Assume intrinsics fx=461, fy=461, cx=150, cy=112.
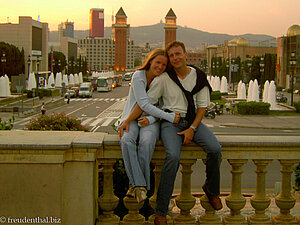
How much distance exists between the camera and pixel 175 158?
4.75 metres

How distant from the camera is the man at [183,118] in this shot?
484 cm

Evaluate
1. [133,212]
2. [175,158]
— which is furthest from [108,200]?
[175,158]

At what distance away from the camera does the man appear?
191 inches

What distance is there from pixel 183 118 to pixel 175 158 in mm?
626

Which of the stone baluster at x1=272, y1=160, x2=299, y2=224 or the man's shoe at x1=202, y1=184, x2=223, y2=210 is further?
the stone baluster at x1=272, y1=160, x2=299, y2=224

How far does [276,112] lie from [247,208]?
34.7m

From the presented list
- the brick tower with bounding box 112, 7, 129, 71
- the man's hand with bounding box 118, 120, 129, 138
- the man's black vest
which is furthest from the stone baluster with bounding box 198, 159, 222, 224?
the brick tower with bounding box 112, 7, 129, 71

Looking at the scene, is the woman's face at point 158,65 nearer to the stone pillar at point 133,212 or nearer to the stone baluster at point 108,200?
the stone baluster at point 108,200

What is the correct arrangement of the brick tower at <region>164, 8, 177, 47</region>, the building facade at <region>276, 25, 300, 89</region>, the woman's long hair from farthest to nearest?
the brick tower at <region>164, 8, 177, 47</region> < the building facade at <region>276, 25, 300, 89</region> < the woman's long hair

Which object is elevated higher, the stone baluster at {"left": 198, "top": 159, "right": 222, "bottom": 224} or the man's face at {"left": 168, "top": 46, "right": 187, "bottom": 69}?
the man's face at {"left": 168, "top": 46, "right": 187, "bottom": 69}

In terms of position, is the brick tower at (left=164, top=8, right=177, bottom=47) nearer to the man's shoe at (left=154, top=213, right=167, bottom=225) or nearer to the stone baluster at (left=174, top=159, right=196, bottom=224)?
the stone baluster at (left=174, top=159, right=196, bottom=224)

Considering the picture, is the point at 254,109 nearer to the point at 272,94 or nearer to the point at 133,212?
the point at 272,94

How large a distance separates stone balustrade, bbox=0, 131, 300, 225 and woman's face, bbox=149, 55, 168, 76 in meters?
0.83

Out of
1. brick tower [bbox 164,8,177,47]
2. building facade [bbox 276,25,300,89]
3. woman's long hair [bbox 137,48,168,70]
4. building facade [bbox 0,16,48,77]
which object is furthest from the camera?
brick tower [bbox 164,8,177,47]
